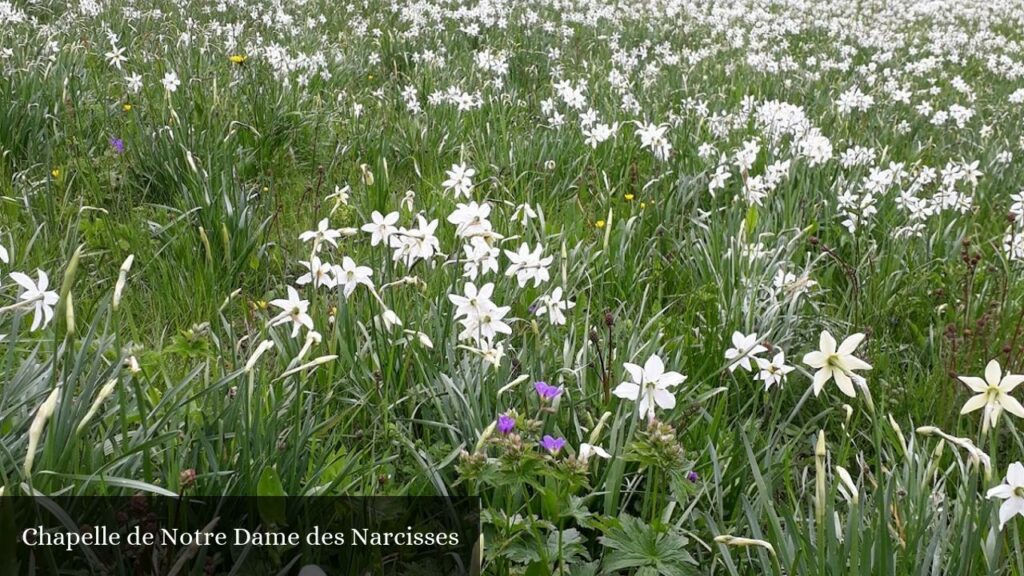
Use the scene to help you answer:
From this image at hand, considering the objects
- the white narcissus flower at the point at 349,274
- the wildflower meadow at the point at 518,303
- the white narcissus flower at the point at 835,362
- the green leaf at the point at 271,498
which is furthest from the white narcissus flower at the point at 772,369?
the green leaf at the point at 271,498

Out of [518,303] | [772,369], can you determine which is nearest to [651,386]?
[772,369]

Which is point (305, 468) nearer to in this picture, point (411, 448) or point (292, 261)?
point (411, 448)

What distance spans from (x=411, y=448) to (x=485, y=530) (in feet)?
0.82

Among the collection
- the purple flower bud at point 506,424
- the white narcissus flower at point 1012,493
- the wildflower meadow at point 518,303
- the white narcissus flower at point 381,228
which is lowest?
the wildflower meadow at point 518,303

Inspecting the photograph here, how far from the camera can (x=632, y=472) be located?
224 centimetres

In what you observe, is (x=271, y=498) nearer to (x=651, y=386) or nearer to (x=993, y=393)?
(x=651, y=386)

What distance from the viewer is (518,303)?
9.90 feet

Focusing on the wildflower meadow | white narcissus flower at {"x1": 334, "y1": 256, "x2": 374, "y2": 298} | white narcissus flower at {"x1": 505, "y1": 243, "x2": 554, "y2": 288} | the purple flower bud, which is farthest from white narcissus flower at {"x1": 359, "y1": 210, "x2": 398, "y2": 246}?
the purple flower bud

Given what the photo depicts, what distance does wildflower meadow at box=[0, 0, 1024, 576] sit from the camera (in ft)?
5.88

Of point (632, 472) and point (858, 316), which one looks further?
point (858, 316)

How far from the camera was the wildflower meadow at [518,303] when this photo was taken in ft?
5.88

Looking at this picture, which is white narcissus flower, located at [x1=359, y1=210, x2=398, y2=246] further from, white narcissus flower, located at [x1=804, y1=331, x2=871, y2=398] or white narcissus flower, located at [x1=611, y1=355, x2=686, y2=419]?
white narcissus flower, located at [x1=804, y1=331, x2=871, y2=398]

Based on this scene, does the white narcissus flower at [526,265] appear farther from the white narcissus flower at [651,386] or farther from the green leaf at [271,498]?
the green leaf at [271,498]

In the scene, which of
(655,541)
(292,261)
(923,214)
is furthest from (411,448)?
(923,214)
